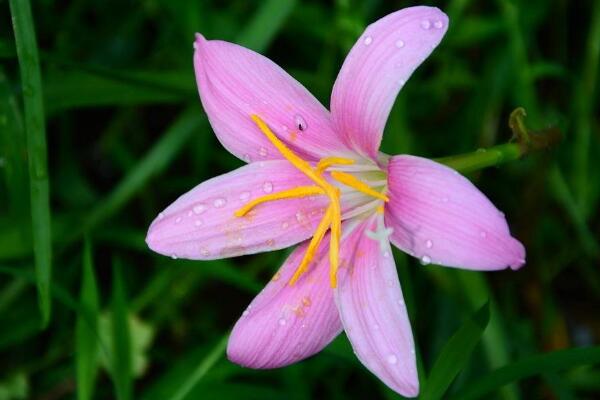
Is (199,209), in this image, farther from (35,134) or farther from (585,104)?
(585,104)

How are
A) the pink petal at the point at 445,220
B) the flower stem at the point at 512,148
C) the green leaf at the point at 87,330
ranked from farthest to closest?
1. the green leaf at the point at 87,330
2. the flower stem at the point at 512,148
3. the pink petal at the point at 445,220

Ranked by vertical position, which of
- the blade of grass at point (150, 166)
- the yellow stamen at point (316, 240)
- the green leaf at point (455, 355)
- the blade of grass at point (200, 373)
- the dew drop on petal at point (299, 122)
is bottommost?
the green leaf at point (455, 355)

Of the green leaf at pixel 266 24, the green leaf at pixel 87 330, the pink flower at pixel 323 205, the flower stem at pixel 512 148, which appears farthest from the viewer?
the green leaf at pixel 266 24

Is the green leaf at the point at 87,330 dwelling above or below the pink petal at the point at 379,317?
above

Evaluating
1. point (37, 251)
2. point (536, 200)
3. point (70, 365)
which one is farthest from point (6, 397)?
point (536, 200)

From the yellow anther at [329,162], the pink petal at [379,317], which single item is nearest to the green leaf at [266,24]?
the yellow anther at [329,162]

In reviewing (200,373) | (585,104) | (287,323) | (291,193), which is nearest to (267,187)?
(291,193)

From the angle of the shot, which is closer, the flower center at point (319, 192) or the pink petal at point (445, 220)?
the pink petal at point (445, 220)

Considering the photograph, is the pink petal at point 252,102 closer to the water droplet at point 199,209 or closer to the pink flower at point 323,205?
the pink flower at point 323,205

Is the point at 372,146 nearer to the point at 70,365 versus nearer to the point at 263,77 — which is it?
the point at 263,77
